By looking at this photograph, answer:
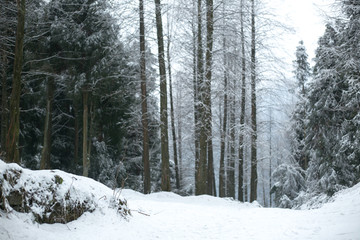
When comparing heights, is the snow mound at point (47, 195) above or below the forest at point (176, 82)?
below

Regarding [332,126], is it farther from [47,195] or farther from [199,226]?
[47,195]

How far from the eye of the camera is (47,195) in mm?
4574

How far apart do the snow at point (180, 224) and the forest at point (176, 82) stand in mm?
3646

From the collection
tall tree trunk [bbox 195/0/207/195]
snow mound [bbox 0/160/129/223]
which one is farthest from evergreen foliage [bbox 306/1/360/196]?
snow mound [bbox 0/160/129/223]

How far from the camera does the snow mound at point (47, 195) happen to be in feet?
13.6

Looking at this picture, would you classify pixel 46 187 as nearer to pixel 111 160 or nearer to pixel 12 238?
pixel 12 238

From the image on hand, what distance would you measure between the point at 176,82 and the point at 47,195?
9991mm

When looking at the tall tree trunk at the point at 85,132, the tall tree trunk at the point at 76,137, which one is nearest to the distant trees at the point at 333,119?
the tall tree trunk at the point at 85,132

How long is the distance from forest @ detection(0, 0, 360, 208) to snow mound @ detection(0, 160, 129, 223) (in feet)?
10.8

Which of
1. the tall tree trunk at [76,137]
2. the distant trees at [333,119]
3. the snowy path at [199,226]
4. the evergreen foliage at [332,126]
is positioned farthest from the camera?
the tall tree trunk at [76,137]

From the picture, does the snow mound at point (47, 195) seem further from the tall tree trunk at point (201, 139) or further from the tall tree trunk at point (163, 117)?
the tall tree trunk at point (163, 117)

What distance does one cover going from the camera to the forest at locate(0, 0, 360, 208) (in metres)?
10.4

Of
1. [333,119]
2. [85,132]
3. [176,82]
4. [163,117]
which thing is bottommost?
[85,132]

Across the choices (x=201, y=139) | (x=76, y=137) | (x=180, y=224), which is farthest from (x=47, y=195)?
(x=76, y=137)
